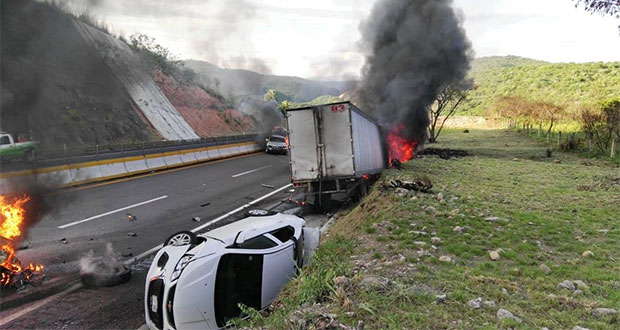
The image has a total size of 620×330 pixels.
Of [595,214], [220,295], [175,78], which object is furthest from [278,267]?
[175,78]

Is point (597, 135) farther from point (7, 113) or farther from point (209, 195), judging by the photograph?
point (7, 113)

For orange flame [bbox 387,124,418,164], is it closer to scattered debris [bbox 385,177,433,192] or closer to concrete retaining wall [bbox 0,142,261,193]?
scattered debris [bbox 385,177,433,192]

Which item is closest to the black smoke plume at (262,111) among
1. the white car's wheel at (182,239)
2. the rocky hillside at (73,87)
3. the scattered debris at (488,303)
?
the rocky hillside at (73,87)

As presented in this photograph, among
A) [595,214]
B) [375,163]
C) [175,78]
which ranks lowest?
[595,214]

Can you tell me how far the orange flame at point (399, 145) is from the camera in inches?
757

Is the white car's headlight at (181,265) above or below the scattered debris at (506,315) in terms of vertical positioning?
above

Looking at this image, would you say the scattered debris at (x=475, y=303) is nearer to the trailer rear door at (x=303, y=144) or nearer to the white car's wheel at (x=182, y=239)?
the white car's wheel at (x=182, y=239)

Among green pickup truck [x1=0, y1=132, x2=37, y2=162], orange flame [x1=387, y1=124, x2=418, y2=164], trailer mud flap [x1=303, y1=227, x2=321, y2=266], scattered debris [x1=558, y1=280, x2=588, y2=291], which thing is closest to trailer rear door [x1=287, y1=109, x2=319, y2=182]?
trailer mud flap [x1=303, y1=227, x2=321, y2=266]

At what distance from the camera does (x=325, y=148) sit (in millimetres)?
10461

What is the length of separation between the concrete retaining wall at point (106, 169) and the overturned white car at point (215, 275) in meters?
5.36

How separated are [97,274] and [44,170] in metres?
8.71

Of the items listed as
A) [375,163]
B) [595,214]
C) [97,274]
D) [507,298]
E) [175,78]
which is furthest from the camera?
[175,78]

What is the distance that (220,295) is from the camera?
449cm

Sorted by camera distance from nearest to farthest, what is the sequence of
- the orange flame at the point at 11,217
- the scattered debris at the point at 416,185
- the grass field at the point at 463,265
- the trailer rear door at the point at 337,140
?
the grass field at the point at 463,265, the orange flame at the point at 11,217, the scattered debris at the point at 416,185, the trailer rear door at the point at 337,140
